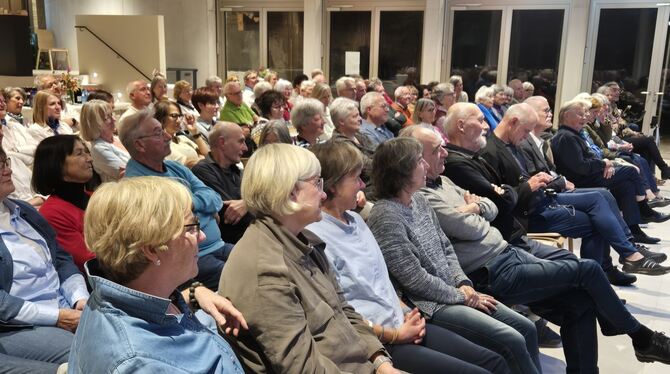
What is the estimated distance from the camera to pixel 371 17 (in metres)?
10.8

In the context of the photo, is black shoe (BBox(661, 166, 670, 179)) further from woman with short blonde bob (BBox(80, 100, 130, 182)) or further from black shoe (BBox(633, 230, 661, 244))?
woman with short blonde bob (BBox(80, 100, 130, 182))

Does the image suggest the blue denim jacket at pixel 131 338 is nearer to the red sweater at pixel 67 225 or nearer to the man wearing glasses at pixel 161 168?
the red sweater at pixel 67 225

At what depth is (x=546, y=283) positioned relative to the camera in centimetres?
272

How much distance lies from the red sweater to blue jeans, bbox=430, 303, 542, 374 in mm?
1464

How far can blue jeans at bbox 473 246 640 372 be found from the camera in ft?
8.79

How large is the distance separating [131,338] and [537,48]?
385 inches

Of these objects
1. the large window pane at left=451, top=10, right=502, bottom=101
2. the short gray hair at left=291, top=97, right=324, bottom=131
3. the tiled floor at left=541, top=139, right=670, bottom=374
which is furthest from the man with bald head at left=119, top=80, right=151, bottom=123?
the large window pane at left=451, top=10, right=502, bottom=101

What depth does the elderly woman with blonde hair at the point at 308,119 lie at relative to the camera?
4.00 meters

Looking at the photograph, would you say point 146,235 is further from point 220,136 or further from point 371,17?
point 371,17

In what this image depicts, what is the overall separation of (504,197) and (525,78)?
23.7 ft

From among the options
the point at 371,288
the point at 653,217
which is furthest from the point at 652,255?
the point at 371,288

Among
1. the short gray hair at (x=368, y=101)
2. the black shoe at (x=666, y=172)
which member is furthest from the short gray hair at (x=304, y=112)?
the black shoe at (x=666, y=172)

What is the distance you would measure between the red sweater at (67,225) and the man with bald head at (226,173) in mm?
774

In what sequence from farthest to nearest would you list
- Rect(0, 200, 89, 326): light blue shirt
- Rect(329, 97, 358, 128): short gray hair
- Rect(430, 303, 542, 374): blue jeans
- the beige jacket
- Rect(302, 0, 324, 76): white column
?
Rect(302, 0, 324, 76): white column, Rect(329, 97, 358, 128): short gray hair, Rect(430, 303, 542, 374): blue jeans, Rect(0, 200, 89, 326): light blue shirt, the beige jacket
